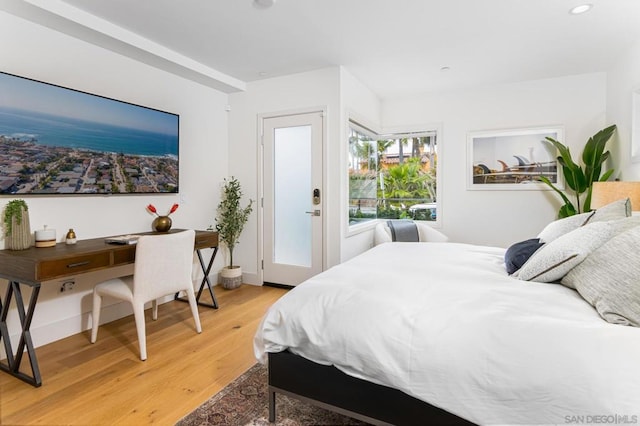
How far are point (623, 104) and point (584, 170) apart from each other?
0.77 meters

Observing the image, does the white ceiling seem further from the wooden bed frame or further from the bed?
the wooden bed frame

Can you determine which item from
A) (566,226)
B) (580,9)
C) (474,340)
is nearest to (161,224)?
(474,340)

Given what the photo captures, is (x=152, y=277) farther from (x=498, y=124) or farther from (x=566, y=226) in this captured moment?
(x=498, y=124)

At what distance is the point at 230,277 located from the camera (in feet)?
13.4

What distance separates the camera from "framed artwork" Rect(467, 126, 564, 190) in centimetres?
414

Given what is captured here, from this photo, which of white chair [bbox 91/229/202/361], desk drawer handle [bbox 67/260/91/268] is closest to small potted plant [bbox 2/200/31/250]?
desk drawer handle [bbox 67/260/91/268]

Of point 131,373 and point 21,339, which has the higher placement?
point 21,339

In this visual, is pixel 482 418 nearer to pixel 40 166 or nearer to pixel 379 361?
pixel 379 361

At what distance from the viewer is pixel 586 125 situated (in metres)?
3.95

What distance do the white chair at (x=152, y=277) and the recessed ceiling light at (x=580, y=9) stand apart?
136 inches

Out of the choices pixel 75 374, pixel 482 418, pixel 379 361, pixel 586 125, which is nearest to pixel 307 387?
pixel 379 361

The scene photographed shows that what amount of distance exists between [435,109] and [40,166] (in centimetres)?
443

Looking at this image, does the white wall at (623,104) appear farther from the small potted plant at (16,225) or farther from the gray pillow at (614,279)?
the small potted plant at (16,225)

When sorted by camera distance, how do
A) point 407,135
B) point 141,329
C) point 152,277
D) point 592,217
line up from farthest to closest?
1. point 407,135
2. point 152,277
3. point 141,329
4. point 592,217
